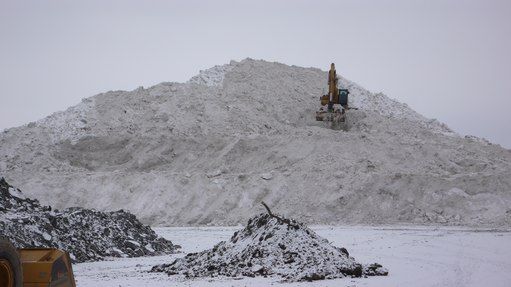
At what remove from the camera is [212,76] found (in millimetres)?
56594

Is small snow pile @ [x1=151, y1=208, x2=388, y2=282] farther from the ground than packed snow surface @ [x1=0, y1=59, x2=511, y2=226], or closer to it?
closer to it

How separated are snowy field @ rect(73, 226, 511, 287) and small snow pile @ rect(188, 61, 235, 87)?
27.2 metres

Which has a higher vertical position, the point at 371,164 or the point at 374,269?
the point at 371,164

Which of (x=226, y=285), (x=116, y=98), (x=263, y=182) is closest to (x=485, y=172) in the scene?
(x=263, y=182)

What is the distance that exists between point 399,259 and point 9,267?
13001mm

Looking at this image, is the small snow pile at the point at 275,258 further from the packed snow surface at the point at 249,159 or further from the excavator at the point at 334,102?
the excavator at the point at 334,102

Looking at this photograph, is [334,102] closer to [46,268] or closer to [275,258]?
[275,258]

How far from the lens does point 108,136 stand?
47688mm

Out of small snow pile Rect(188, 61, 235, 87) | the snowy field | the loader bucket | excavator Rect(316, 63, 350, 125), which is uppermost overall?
small snow pile Rect(188, 61, 235, 87)

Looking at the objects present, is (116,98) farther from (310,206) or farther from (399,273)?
(399,273)

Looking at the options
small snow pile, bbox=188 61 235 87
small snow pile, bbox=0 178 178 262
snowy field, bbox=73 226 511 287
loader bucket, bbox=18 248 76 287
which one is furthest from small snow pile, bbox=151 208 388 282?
small snow pile, bbox=188 61 235 87

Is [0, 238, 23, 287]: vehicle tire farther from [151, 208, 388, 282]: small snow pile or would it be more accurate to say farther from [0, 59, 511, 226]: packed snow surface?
[0, 59, 511, 226]: packed snow surface

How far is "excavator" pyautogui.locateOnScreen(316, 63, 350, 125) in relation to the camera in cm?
4725

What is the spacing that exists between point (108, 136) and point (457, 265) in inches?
1397
